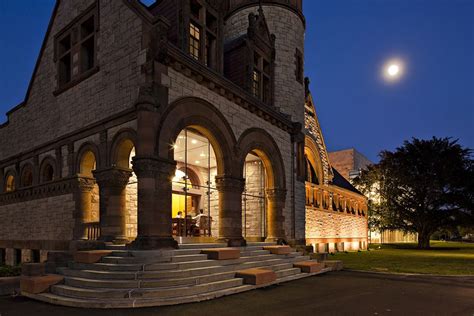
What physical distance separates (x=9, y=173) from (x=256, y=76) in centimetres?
1239

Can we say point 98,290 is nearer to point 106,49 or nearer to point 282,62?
point 106,49

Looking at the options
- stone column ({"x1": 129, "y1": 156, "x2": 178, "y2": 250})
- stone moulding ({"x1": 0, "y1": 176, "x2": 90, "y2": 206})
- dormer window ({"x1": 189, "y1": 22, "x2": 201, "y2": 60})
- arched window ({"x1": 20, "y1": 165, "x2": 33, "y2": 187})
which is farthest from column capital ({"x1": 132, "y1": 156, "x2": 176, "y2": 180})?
arched window ({"x1": 20, "y1": 165, "x2": 33, "y2": 187})

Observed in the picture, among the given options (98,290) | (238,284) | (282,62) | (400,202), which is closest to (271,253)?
(238,284)

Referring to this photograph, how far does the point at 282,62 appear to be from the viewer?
1859cm

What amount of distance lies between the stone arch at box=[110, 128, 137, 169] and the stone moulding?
210cm

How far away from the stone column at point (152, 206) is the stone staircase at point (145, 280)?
0.43 m

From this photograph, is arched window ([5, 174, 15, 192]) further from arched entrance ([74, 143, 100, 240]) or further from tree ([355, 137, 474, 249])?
tree ([355, 137, 474, 249])

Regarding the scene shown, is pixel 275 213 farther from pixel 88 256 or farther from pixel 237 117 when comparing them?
pixel 88 256

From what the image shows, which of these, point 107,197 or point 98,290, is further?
point 107,197

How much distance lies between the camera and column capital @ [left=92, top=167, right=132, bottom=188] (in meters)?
11.0

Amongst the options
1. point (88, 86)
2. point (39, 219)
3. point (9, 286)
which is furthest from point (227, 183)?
point (39, 219)

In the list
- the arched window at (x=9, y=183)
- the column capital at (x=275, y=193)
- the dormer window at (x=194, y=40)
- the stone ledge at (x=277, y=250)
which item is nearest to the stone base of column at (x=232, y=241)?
the stone ledge at (x=277, y=250)

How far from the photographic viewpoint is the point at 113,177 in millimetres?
11023

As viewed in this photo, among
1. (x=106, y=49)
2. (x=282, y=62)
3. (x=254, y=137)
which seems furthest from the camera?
(x=282, y=62)
